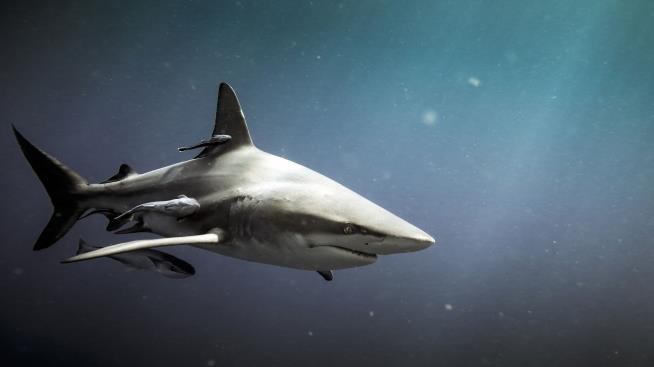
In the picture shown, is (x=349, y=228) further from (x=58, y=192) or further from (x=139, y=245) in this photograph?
(x=58, y=192)

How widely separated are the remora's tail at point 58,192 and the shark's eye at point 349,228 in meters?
3.47

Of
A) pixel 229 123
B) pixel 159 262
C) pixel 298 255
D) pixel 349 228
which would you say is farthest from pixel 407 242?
pixel 229 123

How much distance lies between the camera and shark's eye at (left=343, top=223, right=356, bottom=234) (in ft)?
6.66

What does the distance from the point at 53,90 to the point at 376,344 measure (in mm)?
24396

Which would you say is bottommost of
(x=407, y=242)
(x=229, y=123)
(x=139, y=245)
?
(x=139, y=245)

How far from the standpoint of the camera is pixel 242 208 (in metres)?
2.71

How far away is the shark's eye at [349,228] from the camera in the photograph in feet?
6.66

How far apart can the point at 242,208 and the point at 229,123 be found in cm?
136

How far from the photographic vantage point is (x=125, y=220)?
131 inches

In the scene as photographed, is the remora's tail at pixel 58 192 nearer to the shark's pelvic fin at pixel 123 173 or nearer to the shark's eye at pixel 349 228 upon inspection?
the shark's pelvic fin at pixel 123 173

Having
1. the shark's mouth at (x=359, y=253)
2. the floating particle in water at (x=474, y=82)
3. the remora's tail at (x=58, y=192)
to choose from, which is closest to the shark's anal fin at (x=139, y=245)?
the shark's mouth at (x=359, y=253)

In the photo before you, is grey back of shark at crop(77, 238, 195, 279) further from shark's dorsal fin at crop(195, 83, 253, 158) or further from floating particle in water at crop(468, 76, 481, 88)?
floating particle in water at crop(468, 76, 481, 88)

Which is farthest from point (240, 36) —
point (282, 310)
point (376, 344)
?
point (376, 344)

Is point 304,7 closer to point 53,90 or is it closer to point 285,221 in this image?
point 53,90
